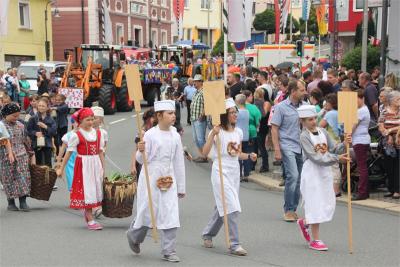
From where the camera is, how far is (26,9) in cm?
4275

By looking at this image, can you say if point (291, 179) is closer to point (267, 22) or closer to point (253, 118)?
point (253, 118)

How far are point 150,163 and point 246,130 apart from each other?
224 inches

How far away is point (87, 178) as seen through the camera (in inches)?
355

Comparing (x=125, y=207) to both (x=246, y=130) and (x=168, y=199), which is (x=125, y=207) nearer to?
(x=168, y=199)

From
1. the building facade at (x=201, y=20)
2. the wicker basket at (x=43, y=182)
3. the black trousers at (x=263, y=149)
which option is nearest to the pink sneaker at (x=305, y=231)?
the wicker basket at (x=43, y=182)

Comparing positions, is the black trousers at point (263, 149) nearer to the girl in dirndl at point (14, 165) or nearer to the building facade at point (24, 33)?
the girl in dirndl at point (14, 165)

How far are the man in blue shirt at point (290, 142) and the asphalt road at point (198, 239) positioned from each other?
318 millimetres

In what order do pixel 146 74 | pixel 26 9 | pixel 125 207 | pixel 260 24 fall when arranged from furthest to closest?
pixel 260 24, pixel 26 9, pixel 146 74, pixel 125 207

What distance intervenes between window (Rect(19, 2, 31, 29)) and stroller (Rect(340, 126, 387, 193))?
3373 cm

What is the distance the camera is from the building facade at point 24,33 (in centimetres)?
4081

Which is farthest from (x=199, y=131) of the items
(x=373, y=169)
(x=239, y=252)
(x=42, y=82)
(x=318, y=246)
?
(x=42, y=82)

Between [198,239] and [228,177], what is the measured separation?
111cm

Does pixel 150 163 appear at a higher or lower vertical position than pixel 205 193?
higher

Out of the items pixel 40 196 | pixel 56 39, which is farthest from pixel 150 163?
pixel 56 39
